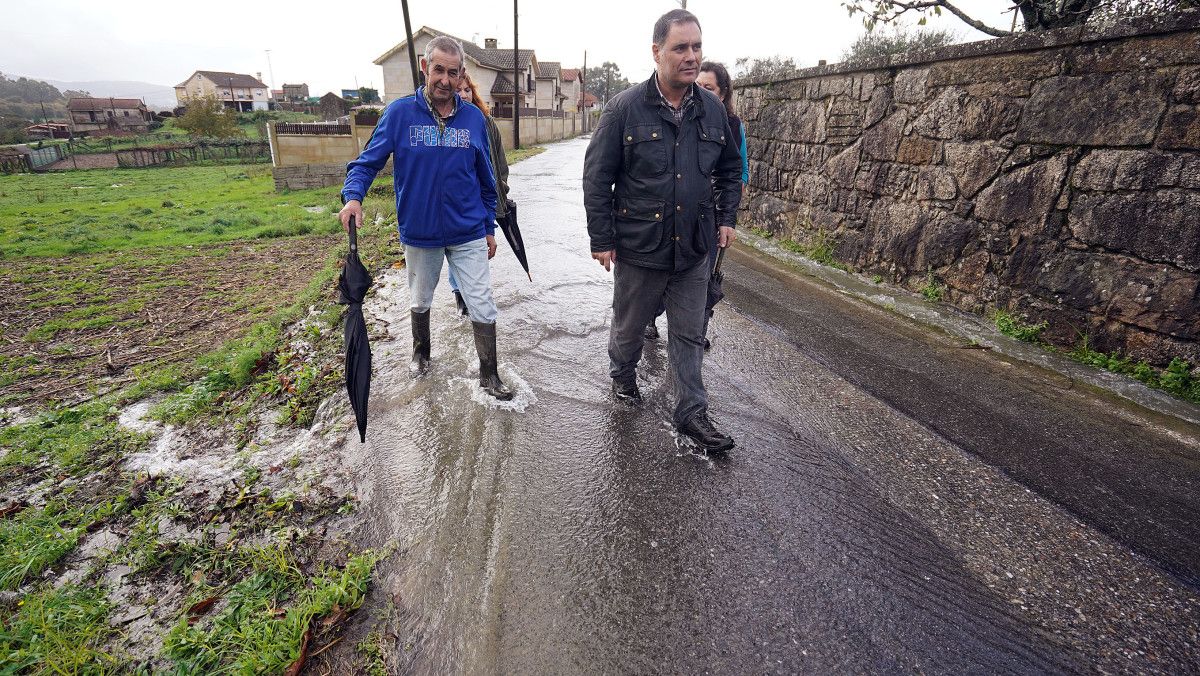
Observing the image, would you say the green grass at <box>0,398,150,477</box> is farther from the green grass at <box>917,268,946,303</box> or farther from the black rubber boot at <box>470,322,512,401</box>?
the green grass at <box>917,268,946,303</box>

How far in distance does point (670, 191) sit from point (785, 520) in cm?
173

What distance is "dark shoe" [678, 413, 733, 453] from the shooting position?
10.2ft

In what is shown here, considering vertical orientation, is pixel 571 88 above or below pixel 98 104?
above

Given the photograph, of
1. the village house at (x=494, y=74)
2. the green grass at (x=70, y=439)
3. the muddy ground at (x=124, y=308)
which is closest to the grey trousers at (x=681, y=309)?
the green grass at (x=70, y=439)

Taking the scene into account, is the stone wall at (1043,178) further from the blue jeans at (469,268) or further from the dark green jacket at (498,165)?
the blue jeans at (469,268)

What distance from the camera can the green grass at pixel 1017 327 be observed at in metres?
4.67

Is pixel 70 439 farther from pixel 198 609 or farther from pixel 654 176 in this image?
pixel 654 176

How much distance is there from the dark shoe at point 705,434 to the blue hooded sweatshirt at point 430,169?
1834 millimetres

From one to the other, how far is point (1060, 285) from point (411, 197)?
500 cm

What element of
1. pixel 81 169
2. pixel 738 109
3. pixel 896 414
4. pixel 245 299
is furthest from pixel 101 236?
pixel 81 169

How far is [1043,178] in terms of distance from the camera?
4.62 metres

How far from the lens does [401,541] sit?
8.03 ft

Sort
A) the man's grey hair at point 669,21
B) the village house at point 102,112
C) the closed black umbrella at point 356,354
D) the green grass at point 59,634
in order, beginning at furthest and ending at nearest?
the village house at point 102,112, the closed black umbrella at point 356,354, the man's grey hair at point 669,21, the green grass at point 59,634

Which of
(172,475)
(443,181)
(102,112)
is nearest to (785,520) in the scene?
(443,181)
